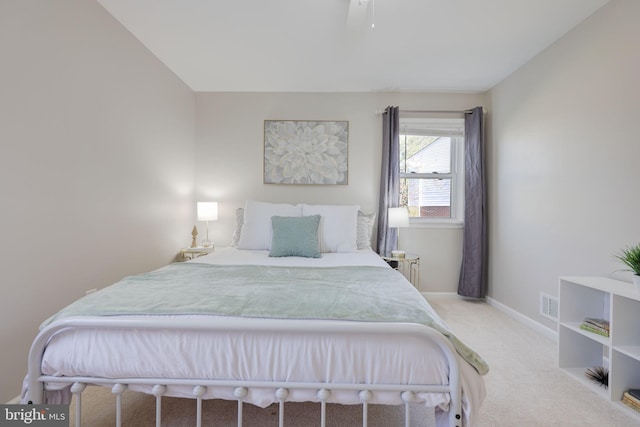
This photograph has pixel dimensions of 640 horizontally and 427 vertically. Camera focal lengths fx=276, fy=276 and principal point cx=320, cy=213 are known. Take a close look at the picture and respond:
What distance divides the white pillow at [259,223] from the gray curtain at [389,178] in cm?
100

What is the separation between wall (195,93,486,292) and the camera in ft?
10.7

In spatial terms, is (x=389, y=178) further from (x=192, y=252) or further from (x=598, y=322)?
(x=192, y=252)

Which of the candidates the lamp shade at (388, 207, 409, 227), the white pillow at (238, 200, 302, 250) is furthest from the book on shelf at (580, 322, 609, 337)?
the white pillow at (238, 200, 302, 250)

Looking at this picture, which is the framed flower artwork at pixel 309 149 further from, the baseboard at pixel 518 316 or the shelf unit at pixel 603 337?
the shelf unit at pixel 603 337

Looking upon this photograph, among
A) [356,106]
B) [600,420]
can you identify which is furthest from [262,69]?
[600,420]

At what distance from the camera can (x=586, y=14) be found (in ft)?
6.46

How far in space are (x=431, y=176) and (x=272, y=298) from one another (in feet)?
9.24

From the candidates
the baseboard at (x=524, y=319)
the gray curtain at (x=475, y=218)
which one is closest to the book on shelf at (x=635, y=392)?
the baseboard at (x=524, y=319)

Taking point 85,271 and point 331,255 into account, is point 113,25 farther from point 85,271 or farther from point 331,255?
point 331,255

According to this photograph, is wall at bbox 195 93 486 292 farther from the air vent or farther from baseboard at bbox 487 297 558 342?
the air vent

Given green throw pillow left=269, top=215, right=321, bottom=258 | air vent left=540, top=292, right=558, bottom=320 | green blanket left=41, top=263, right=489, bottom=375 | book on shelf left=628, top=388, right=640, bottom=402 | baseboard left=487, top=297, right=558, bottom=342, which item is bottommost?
baseboard left=487, top=297, right=558, bottom=342

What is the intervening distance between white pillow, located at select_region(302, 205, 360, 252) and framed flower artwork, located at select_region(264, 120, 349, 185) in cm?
56

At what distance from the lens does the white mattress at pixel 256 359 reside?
1015 millimetres

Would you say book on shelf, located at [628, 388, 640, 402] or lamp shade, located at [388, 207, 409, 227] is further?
lamp shade, located at [388, 207, 409, 227]
